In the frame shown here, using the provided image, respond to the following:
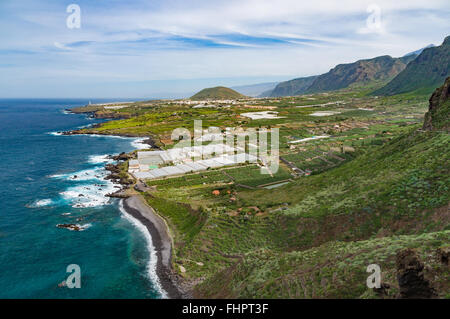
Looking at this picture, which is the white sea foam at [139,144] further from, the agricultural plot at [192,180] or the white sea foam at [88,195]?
the agricultural plot at [192,180]

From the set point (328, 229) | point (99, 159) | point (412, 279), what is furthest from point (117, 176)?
point (412, 279)

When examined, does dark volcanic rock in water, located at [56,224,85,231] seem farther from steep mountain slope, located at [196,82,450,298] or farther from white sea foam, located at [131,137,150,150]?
white sea foam, located at [131,137,150,150]

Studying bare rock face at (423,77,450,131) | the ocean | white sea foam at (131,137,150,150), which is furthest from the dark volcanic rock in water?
bare rock face at (423,77,450,131)

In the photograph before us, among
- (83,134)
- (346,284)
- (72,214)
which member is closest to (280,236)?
(346,284)

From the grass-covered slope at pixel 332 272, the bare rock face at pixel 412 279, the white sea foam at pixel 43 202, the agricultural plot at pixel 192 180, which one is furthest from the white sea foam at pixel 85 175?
the bare rock face at pixel 412 279

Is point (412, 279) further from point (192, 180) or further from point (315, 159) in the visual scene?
point (315, 159)
